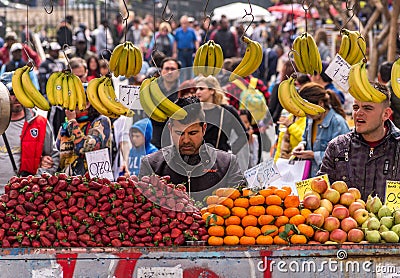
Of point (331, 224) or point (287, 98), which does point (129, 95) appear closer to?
point (287, 98)

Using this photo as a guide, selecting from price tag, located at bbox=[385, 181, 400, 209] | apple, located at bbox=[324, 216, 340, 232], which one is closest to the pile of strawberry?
apple, located at bbox=[324, 216, 340, 232]

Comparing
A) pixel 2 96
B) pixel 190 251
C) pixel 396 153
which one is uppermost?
pixel 2 96

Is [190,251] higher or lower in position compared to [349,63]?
lower

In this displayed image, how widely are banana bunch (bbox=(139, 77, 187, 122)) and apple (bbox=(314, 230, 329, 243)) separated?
4.51ft

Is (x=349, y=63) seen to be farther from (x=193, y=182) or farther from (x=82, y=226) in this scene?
(x=82, y=226)

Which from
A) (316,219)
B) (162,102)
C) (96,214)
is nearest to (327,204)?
(316,219)

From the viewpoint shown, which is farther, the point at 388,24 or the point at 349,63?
the point at 388,24

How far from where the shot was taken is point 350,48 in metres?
6.49

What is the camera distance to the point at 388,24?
14.2 meters

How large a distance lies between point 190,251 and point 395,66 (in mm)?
1938

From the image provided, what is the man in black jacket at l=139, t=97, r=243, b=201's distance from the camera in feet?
20.7

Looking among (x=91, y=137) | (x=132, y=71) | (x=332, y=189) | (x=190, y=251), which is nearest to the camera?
(x=190, y=251)

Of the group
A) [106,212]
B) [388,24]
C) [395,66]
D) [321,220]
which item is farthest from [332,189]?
[388,24]

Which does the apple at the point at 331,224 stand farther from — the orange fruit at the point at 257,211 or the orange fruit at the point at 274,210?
the orange fruit at the point at 257,211
